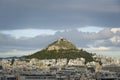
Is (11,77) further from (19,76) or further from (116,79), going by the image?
(116,79)

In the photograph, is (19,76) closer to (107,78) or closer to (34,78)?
(34,78)

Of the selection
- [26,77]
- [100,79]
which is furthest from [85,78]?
[26,77]

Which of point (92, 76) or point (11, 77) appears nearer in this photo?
point (11, 77)

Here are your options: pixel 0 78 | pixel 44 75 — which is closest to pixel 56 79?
pixel 44 75

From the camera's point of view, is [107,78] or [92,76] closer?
[107,78]

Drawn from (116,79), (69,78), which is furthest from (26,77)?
(116,79)

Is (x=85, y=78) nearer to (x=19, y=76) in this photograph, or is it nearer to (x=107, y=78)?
(x=107, y=78)
